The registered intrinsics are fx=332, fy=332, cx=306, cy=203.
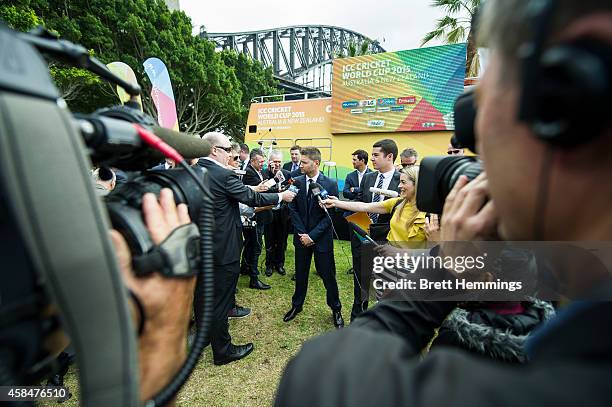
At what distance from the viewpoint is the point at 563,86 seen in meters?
0.40

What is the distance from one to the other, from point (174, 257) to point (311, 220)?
3864mm

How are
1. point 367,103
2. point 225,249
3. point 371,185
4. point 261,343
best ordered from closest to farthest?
point 225,249, point 261,343, point 371,185, point 367,103

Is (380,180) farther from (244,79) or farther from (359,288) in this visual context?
(244,79)

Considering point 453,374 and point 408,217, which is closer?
point 453,374

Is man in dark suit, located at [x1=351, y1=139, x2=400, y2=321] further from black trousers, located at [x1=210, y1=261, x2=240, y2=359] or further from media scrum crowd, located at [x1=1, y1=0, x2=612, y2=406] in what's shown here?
media scrum crowd, located at [x1=1, y1=0, x2=612, y2=406]

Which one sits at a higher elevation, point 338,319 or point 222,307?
point 222,307

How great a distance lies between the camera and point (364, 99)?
1295 centimetres

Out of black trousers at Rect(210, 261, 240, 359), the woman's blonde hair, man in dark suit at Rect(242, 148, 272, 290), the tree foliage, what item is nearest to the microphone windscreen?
the woman's blonde hair


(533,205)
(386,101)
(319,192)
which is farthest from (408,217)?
(386,101)

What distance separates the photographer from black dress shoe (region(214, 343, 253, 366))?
134 inches

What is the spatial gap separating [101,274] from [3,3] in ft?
47.4

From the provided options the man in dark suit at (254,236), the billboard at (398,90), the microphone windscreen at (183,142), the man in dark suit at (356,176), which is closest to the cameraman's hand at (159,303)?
the microphone windscreen at (183,142)

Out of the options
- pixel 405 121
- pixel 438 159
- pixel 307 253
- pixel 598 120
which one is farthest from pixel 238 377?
pixel 405 121

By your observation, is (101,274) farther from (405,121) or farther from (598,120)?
(405,121)
